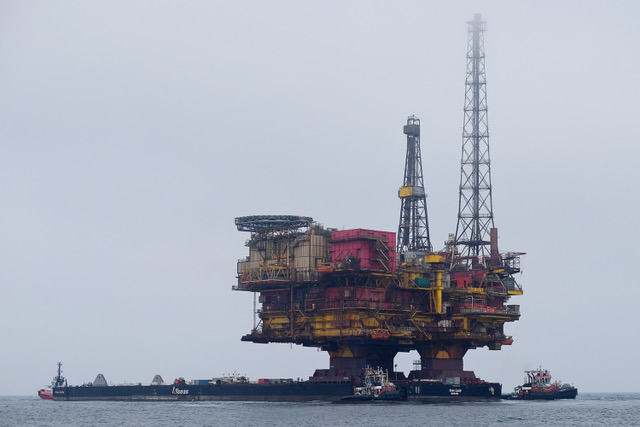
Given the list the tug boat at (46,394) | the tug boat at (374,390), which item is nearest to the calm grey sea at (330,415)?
the tug boat at (374,390)

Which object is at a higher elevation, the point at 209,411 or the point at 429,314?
the point at 429,314

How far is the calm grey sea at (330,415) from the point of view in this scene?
9325 cm

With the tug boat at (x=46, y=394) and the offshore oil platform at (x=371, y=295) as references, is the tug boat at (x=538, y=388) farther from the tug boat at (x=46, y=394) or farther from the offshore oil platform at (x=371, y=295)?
the tug boat at (x=46, y=394)

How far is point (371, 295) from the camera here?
118188 mm

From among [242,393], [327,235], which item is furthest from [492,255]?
[242,393]

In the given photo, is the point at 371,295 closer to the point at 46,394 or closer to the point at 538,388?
the point at 538,388

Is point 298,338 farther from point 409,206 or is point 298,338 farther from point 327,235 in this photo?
point 409,206

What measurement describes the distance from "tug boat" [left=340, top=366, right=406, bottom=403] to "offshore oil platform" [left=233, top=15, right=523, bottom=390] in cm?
324

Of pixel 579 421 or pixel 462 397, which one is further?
pixel 462 397

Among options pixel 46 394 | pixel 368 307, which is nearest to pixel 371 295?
pixel 368 307

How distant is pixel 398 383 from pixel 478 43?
4769cm

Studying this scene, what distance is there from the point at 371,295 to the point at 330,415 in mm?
22381

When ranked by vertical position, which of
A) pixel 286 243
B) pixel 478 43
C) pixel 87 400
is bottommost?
pixel 87 400

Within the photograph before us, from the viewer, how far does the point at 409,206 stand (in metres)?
142
